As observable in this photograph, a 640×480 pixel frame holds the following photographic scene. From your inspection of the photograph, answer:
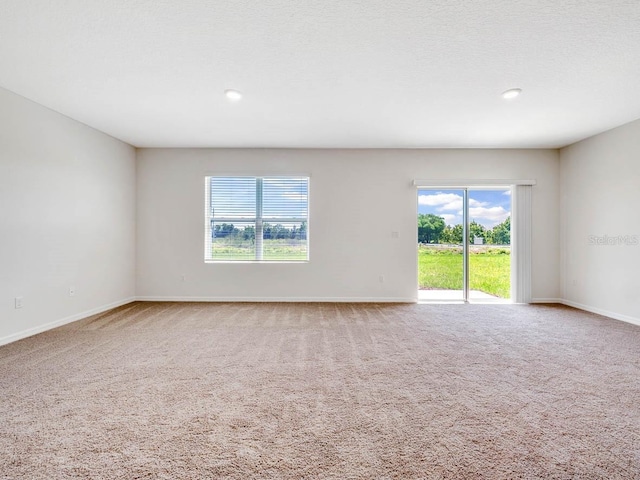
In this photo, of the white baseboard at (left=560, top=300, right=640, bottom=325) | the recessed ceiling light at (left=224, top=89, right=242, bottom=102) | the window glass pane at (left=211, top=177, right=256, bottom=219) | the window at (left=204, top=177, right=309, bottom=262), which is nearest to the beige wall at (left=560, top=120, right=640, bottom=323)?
the white baseboard at (left=560, top=300, right=640, bottom=325)

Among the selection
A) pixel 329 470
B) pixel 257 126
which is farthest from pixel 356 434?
pixel 257 126

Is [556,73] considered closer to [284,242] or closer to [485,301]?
[485,301]

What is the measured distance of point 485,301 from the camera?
5.30 m

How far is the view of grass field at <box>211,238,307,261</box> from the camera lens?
5.35 meters

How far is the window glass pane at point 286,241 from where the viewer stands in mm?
5348

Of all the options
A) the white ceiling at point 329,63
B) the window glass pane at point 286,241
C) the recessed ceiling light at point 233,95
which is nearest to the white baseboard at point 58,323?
the window glass pane at point 286,241

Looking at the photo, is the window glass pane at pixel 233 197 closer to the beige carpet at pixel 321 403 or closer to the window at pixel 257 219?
the window at pixel 257 219

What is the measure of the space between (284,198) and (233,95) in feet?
7.57

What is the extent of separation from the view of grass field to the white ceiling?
1949 mm

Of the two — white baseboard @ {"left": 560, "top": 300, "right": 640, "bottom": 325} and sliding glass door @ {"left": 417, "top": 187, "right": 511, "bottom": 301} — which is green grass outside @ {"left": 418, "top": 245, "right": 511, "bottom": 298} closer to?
sliding glass door @ {"left": 417, "top": 187, "right": 511, "bottom": 301}

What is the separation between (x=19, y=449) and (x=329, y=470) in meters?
1.62

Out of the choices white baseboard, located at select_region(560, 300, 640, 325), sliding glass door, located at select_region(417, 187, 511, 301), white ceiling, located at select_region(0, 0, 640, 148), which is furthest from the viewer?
sliding glass door, located at select_region(417, 187, 511, 301)

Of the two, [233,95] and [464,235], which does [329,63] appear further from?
[464,235]

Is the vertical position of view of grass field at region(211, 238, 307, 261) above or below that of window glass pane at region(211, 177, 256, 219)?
below
